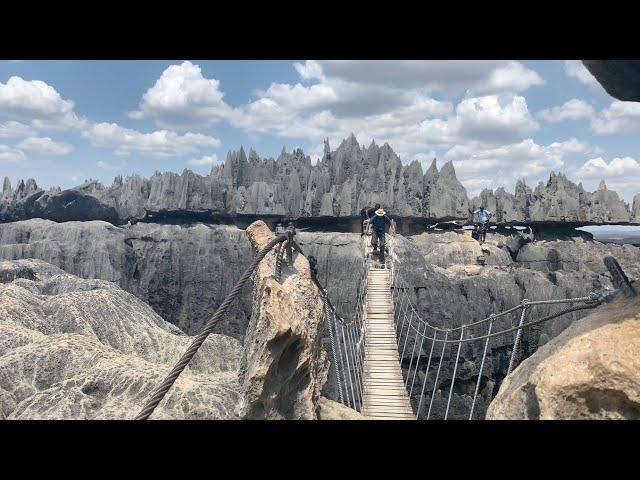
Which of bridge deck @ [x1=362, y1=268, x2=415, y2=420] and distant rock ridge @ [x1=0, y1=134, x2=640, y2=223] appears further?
distant rock ridge @ [x1=0, y1=134, x2=640, y2=223]

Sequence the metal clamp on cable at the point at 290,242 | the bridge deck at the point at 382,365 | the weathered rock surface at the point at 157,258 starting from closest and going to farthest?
1. the metal clamp on cable at the point at 290,242
2. the bridge deck at the point at 382,365
3. the weathered rock surface at the point at 157,258

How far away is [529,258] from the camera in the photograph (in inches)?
1038

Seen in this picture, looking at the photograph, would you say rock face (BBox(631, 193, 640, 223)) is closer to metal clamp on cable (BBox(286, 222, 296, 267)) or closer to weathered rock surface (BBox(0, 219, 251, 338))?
weathered rock surface (BBox(0, 219, 251, 338))

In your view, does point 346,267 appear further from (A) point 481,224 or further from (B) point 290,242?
(B) point 290,242

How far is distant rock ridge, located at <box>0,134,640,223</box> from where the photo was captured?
29.0 m

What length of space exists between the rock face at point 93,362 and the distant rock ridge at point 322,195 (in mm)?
21622

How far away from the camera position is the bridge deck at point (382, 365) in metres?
5.75

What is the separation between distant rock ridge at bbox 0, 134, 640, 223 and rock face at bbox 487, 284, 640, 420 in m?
25.6

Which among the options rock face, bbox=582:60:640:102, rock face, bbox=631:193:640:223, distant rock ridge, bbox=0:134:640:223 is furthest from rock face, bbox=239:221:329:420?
rock face, bbox=631:193:640:223

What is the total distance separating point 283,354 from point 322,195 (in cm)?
2670

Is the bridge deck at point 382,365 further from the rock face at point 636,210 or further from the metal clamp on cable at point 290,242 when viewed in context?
the rock face at point 636,210

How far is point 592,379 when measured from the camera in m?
2.19

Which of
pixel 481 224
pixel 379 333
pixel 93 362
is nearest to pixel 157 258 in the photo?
pixel 481 224

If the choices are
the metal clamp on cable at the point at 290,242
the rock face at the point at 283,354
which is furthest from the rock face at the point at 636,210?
the rock face at the point at 283,354
